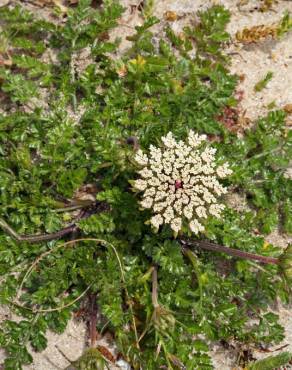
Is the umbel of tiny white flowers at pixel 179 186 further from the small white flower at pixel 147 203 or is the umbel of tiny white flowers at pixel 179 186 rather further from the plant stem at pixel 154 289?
the plant stem at pixel 154 289

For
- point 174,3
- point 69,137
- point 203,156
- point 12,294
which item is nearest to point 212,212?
point 203,156

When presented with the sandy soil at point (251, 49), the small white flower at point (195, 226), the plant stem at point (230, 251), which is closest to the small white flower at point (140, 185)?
the small white flower at point (195, 226)

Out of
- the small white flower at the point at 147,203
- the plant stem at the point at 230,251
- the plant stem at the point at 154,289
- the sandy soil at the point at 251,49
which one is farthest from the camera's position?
the sandy soil at the point at 251,49

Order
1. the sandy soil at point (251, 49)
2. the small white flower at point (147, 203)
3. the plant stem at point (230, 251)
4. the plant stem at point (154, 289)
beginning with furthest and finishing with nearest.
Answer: the sandy soil at point (251, 49), the plant stem at point (154, 289), the plant stem at point (230, 251), the small white flower at point (147, 203)

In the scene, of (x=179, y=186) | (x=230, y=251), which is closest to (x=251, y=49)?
(x=230, y=251)

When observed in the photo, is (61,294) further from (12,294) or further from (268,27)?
(268,27)

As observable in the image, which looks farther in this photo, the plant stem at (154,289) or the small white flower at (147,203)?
the plant stem at (154,289)

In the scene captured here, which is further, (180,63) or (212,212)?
(180,63)
